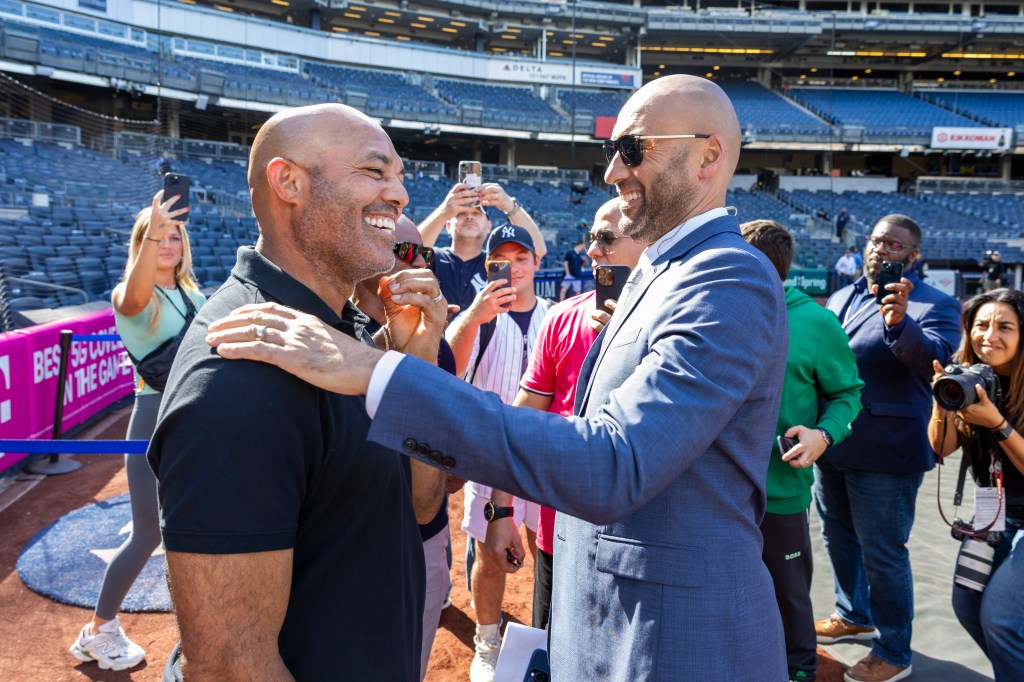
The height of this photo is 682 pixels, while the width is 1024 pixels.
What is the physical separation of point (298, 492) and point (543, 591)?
2.02 m

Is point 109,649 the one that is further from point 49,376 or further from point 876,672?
point 49,376

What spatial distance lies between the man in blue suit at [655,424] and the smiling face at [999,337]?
1.99 metres

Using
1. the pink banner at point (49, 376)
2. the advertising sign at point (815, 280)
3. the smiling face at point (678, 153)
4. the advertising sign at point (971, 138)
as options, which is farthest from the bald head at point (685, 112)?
the advertising sign at point (971, 138)

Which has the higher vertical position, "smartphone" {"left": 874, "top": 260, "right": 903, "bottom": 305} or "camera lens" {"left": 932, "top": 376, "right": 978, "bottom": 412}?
"smartphone" {"left": 874, "top": 260, "right": 903, "bottom": 305}

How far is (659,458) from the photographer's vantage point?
1219mm

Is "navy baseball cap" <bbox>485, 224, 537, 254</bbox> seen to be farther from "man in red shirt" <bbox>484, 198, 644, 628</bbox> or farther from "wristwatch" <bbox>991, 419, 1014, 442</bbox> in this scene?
"wristwatch" <bbox>991, 419, 1014, 442</bbox>

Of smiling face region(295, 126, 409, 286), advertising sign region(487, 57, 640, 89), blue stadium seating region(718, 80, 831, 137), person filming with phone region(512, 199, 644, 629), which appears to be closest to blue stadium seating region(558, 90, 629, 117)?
advertising sign region(487, 57, 640, 89)

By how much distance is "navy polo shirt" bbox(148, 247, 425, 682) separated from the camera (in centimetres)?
114

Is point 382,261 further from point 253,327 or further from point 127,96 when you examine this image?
point 127,96

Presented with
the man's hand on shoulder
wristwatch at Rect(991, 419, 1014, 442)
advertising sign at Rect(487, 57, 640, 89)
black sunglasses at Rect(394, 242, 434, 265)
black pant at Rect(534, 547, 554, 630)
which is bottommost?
black pant at Rect(534, 547, 554, 630)

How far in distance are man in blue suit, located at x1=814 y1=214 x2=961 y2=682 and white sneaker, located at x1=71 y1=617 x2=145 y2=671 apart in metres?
3.51

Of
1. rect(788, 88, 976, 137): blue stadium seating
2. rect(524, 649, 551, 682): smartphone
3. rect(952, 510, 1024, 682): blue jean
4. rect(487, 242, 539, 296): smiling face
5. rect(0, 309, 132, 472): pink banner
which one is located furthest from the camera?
rect(788, 88, 976, 137): blue stadium seating

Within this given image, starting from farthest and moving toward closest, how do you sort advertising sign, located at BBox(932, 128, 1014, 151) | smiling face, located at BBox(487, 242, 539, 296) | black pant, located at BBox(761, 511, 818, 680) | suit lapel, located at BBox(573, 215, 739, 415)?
advertising sign, located at BBox(932, 128, 1014, 151) → smiling face, located at BBox(487, 242, 539, 296) → black pant, located at BBox(761, 511, 818, 680) → suit lapel, located at BBox(573, 215, 739, 415)

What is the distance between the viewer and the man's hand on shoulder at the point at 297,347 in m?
1.15
